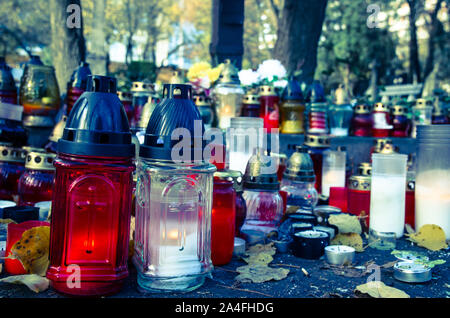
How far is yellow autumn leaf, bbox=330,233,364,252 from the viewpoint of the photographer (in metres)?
2.30

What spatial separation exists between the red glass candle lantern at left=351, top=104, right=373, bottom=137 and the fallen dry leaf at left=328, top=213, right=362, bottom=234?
73.6 inches

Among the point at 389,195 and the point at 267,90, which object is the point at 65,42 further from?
the point at 389,195

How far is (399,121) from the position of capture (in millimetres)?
4391

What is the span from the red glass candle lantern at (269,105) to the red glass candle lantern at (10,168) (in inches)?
76.5

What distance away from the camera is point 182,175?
1687 millimetres

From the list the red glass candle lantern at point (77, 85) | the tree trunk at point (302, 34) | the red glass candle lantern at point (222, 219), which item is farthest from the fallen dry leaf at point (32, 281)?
the tree trunk at point (302, 34)

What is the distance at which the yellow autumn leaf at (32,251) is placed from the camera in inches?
67.2

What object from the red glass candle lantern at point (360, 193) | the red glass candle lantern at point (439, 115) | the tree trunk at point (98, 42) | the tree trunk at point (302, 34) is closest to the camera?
the red glass candle lantern at point (360, 193)

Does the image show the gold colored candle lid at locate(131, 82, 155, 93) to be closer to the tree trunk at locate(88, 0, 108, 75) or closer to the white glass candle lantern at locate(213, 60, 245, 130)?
the white glass candle lantern at locate(213, 60, 245, 130)

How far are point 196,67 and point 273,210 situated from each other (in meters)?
2.03

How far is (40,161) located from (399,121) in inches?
131

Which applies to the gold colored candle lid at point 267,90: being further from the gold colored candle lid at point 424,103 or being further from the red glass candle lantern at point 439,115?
the red glass candle lantern at point 439,115

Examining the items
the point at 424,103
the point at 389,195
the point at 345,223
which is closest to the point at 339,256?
the point at 345,223
